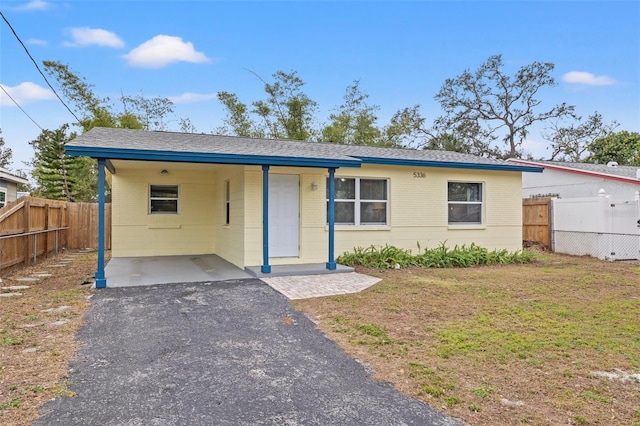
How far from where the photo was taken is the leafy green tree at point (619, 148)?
26.5 meters

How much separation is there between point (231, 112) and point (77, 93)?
911 cm

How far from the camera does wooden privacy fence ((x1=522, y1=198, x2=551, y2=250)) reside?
14.4 m

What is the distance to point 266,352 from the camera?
4.29 m

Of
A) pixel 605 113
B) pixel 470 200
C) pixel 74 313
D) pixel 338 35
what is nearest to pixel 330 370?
pixel 74 313

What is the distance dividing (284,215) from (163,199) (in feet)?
15.1

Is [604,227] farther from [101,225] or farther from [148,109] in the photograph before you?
[148,109]

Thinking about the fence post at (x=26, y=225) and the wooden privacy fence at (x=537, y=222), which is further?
the wooden privacy fence at (x=537, y=222)

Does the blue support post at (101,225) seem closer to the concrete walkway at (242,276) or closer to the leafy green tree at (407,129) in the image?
the concrete walkway at (242,276)

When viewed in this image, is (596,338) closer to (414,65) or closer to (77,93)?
(414,65)

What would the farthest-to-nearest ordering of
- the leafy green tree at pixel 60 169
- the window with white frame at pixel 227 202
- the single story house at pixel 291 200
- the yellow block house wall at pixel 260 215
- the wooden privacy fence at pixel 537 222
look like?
the leafy green tree at pixel 60 169 → the wooden privacy fence at pixel 537 222 → the window with white frame at pixel 227 202 → the yellow block house wall at pixel 260 215 → the single story house at pixel 291 200

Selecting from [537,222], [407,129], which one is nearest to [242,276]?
[537,222]

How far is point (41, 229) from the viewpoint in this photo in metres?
11.4

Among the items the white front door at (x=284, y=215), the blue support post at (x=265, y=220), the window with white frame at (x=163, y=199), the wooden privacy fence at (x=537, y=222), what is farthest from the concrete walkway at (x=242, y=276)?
the wooden privacy fence at (x=537, y=222)

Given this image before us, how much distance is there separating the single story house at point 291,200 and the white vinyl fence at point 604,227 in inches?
94.7
